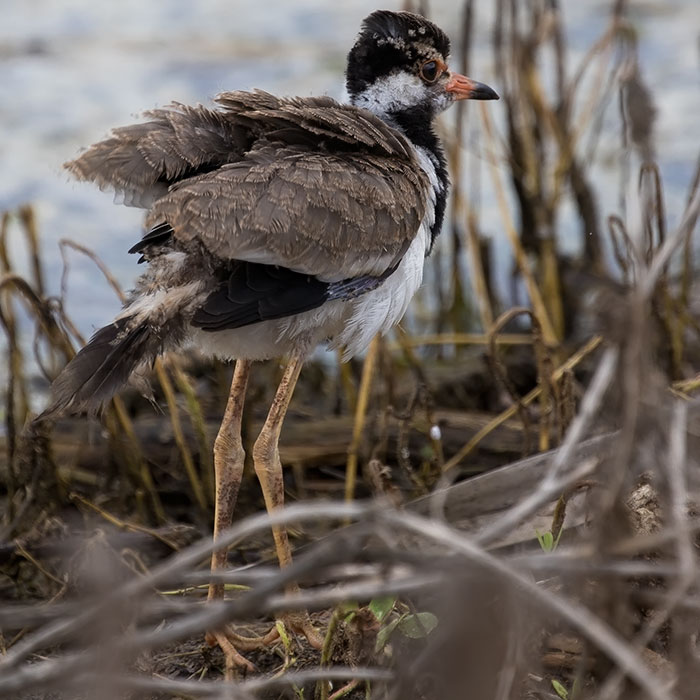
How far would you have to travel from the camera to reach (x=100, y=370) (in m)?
3.29

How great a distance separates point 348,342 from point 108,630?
1.99m

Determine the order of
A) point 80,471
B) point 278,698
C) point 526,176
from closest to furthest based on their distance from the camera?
point 278,698 → point 80,471 → point 526,176

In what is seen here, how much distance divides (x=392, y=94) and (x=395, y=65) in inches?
4.0

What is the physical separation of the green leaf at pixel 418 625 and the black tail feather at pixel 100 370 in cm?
Answer: 98

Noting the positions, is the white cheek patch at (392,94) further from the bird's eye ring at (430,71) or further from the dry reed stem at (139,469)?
the dry reed stem at (139,469)

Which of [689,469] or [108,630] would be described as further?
[689,469]

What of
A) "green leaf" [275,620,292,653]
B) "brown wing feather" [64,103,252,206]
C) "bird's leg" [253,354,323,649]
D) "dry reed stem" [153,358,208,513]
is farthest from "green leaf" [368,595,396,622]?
"dry reed stem" [153,358,208,513]

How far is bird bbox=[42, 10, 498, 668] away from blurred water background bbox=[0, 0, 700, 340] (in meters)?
3.47

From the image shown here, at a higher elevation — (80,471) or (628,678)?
(628,678)

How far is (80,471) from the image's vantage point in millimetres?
5172

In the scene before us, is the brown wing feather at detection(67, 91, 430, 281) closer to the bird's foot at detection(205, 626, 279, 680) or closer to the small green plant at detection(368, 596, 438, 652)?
the small green plant at detection(368, 596, 438, 652)

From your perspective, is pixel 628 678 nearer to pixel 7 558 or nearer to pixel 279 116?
pixel 279 116

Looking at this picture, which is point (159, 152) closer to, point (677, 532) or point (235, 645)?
point (235, 645)

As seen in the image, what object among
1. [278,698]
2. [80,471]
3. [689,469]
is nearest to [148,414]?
[80,471]
